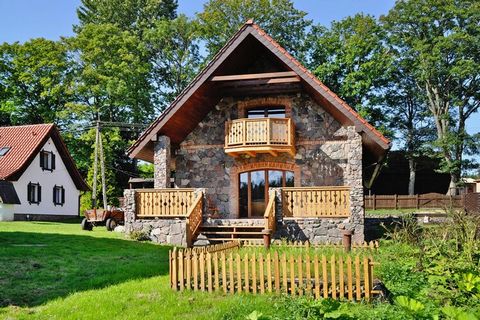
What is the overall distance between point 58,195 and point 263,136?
19.7 metres

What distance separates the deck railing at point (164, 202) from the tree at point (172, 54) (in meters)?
23.4

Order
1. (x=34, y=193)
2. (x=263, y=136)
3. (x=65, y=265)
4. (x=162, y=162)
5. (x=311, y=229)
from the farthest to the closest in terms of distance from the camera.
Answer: (x=34, y=193)
(x=162, y=162)
(x=263, y=136)
(x=311, y=229)
(x=65, y=265)

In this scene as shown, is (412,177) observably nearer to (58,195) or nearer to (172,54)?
(172,54)

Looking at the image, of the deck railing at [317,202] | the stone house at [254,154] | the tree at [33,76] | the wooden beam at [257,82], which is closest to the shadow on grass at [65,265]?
the stone house at [254,154]

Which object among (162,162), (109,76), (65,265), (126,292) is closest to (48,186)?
(109,76)

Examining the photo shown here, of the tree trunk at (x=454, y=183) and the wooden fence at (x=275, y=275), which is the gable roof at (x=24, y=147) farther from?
the tree trunk at (x=454, y=183)

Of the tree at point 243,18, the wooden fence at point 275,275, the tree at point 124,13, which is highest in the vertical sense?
the tree at point 124,13

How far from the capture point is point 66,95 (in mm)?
38188

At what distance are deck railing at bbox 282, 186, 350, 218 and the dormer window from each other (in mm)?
3885

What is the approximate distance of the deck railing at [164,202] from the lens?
622 inches

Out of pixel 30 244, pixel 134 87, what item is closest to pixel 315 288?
pixel 30 244

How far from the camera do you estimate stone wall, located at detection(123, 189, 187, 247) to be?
605 inches

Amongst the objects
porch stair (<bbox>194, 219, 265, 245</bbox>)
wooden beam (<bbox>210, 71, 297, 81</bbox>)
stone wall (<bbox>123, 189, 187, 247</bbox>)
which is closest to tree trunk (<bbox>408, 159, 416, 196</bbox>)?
wooden beam (<bbox>210, 71, 297, 81</bbox>)

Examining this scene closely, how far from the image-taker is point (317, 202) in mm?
15148
